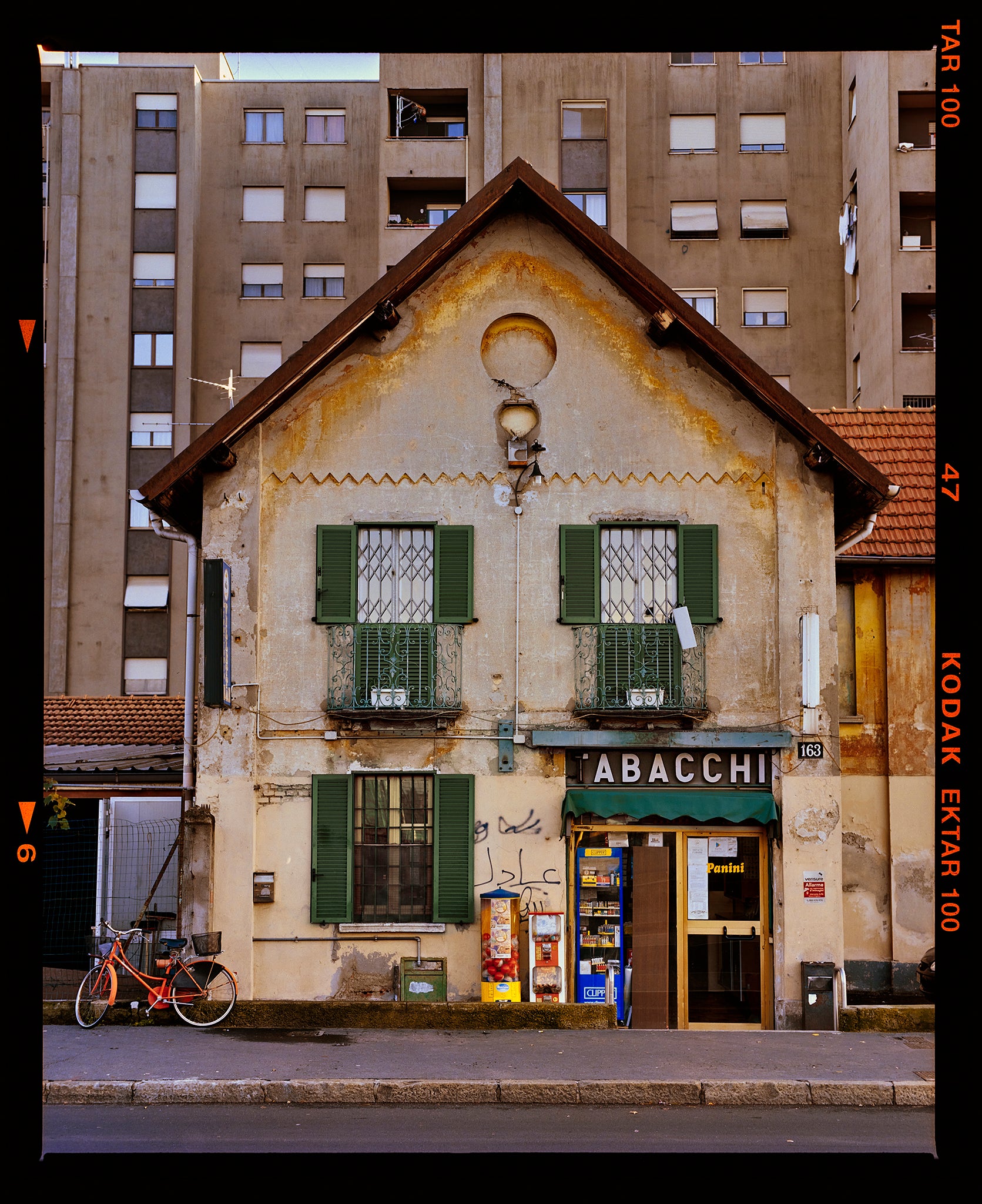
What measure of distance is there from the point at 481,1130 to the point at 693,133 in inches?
1448

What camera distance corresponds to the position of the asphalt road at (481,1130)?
354 inches

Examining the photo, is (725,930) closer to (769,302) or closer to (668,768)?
(668,768)

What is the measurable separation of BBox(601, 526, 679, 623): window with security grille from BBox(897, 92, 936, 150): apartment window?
25.6 m

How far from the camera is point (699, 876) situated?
51.1 ft

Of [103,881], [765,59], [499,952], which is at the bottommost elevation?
[499,952]

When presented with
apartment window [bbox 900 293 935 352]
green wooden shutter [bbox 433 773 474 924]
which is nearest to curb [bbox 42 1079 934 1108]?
green wooden shutter [bbox 433 773 474 924]

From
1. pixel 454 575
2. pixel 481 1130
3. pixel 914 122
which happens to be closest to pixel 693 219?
pixel 914 122

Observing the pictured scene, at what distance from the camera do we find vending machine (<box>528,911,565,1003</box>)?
48.6 feet

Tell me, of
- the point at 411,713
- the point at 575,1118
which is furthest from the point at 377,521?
the point at 575,1118

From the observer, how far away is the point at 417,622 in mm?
15500

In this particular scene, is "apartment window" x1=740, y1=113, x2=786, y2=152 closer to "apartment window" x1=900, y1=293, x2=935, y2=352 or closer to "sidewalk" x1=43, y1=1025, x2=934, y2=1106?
"apartment window" x1=900, y1=293, x2=935, y2=352

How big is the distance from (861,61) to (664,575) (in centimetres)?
2849

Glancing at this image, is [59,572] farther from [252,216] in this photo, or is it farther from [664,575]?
[664,575]

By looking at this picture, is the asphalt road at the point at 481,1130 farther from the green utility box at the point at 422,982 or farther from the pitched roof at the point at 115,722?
the pitched roof at the point at 115,722
